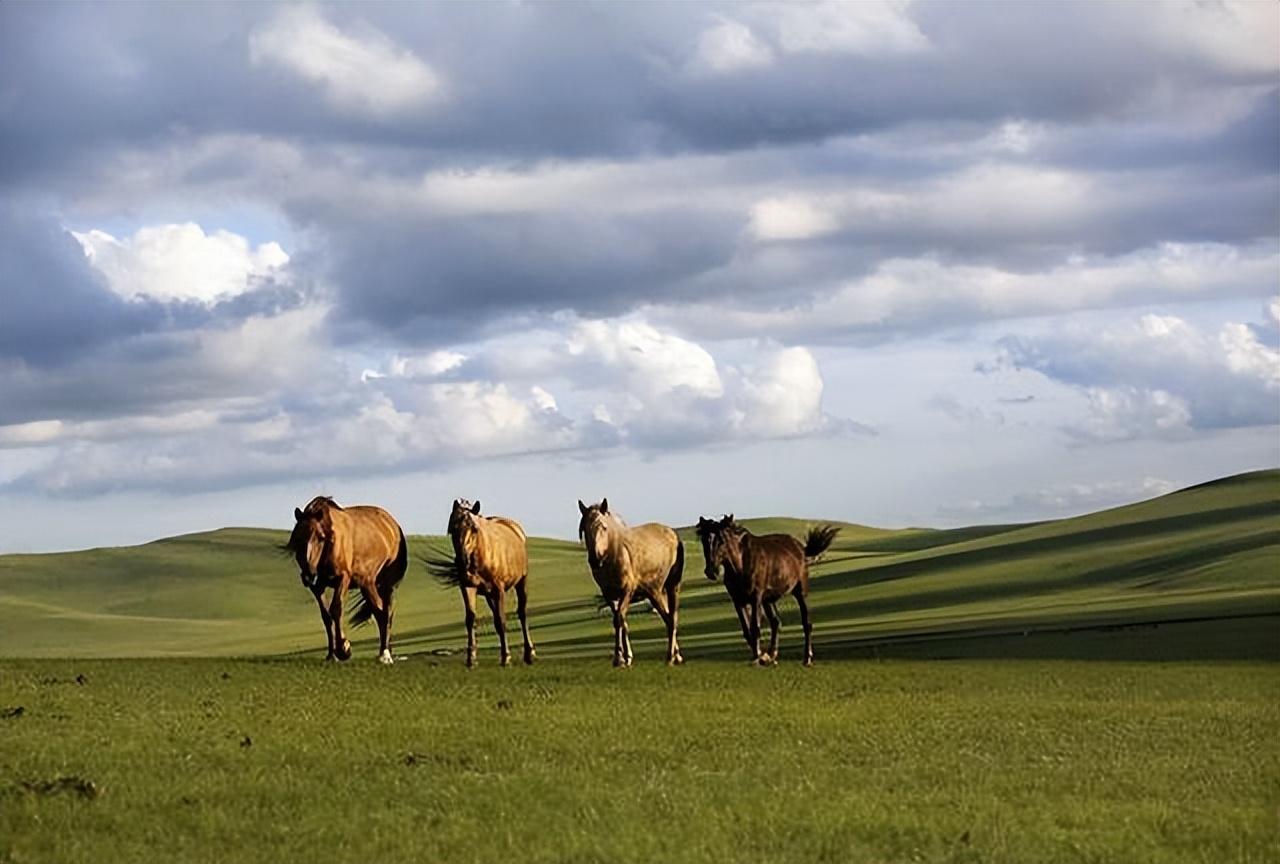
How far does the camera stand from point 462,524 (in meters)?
29.1

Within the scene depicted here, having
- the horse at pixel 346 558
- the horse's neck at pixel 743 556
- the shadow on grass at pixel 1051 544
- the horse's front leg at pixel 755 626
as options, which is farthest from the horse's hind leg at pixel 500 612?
the shadow on grass at pixel 1051 544

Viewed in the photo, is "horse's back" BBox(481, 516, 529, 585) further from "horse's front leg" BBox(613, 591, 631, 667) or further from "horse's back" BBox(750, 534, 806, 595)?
"horse's back" BBox(750, 534, 806, 595)

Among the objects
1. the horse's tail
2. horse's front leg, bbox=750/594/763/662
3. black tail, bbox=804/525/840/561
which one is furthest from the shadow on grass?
horse's front leg, bbox=750/594/763/662

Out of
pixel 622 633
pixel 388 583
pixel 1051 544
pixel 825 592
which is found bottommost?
pixel 825 592

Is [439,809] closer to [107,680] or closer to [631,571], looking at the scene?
[107,680]

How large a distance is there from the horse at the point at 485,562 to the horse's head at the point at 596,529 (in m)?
1.13

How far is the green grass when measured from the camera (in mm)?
13516

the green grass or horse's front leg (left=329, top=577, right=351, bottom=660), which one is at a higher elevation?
horse's front leg (left=329, top=577, right=351, bottom=660)

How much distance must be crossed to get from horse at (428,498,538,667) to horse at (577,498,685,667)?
47.5 inches

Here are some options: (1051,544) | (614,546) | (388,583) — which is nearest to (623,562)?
(614,546)

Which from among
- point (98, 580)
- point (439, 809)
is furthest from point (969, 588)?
point (98, 580)

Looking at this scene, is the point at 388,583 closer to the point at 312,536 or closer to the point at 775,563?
the point at 312,536

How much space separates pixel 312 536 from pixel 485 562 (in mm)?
2759

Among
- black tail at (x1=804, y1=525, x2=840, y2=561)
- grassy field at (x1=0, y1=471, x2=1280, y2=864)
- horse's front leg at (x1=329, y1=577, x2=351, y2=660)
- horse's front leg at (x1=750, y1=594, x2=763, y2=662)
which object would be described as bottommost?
grassy field at (x1=0, y1=471, x2=1280, y2=864)
